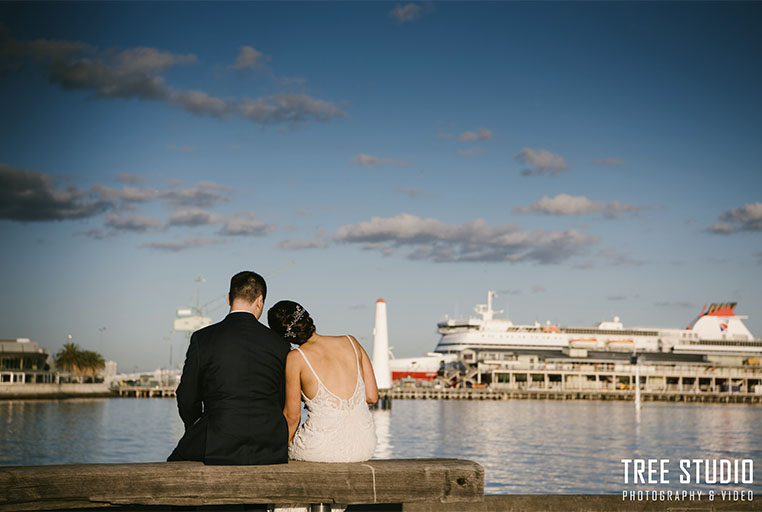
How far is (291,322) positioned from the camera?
3646 millimetres

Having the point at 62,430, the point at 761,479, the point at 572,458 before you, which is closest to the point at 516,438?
the point at 572,458

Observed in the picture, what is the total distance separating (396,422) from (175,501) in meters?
43.0

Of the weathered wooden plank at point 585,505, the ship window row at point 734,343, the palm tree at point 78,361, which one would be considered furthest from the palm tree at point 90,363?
the weathered wooden plank at point 585,505

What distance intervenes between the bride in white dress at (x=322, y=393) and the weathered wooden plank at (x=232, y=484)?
0.31 meters

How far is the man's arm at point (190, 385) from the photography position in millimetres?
3396

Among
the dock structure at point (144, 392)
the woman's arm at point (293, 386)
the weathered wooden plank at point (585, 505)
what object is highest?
the woman's arm at point (293, 386)

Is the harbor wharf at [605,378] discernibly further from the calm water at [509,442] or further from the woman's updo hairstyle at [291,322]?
the woman's updo hairstyle at [291,322]

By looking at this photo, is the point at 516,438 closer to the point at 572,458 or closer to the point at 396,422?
the point at 572,458

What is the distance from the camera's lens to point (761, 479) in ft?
70.7

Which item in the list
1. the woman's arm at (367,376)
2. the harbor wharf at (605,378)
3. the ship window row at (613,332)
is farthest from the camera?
the ship window row at (613,332)

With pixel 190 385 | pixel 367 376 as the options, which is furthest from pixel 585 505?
pixel 190 385

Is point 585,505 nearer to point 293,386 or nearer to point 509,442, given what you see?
point 293,386

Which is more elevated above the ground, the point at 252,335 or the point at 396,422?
the point at 252,335

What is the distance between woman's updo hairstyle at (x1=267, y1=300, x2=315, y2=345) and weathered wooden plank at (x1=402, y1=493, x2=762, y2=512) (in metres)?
1.33
